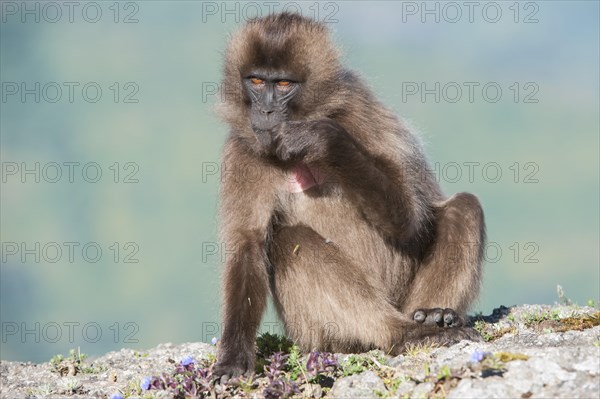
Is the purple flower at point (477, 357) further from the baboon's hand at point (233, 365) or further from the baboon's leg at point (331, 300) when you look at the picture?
the baboon's hand at point (233, 365)

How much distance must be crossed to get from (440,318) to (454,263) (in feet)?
2.06

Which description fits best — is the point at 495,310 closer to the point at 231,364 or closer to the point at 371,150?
the point at 371,150

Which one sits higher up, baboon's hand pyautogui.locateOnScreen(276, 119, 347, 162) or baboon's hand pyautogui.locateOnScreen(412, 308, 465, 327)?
baboon's hand pyautogui.locateOnScreen(276, 119, 347, 162)

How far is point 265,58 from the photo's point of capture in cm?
837

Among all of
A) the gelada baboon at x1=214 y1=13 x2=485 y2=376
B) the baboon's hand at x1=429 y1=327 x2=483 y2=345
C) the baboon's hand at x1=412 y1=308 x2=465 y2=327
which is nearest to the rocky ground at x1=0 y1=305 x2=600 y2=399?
the baboon's hand at x1=429 y1=327 x2=483 y2=345

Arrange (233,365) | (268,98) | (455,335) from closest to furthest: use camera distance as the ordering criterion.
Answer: (233,365), (455,335), (268,98)

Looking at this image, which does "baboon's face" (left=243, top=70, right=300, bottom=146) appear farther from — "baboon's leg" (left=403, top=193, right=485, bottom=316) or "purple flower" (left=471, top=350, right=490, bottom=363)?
"purple flower" (left=471, top=350, right=490, bottom=363)

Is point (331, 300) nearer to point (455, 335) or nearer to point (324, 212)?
point (324, 212)

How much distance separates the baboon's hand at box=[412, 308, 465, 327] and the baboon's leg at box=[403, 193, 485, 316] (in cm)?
21

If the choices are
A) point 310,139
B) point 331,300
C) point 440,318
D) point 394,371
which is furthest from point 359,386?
point 310,139

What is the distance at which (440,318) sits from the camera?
8.36 m

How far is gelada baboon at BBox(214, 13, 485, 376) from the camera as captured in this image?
807 cm

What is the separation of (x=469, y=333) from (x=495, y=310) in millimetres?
1949

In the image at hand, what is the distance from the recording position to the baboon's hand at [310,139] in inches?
307
